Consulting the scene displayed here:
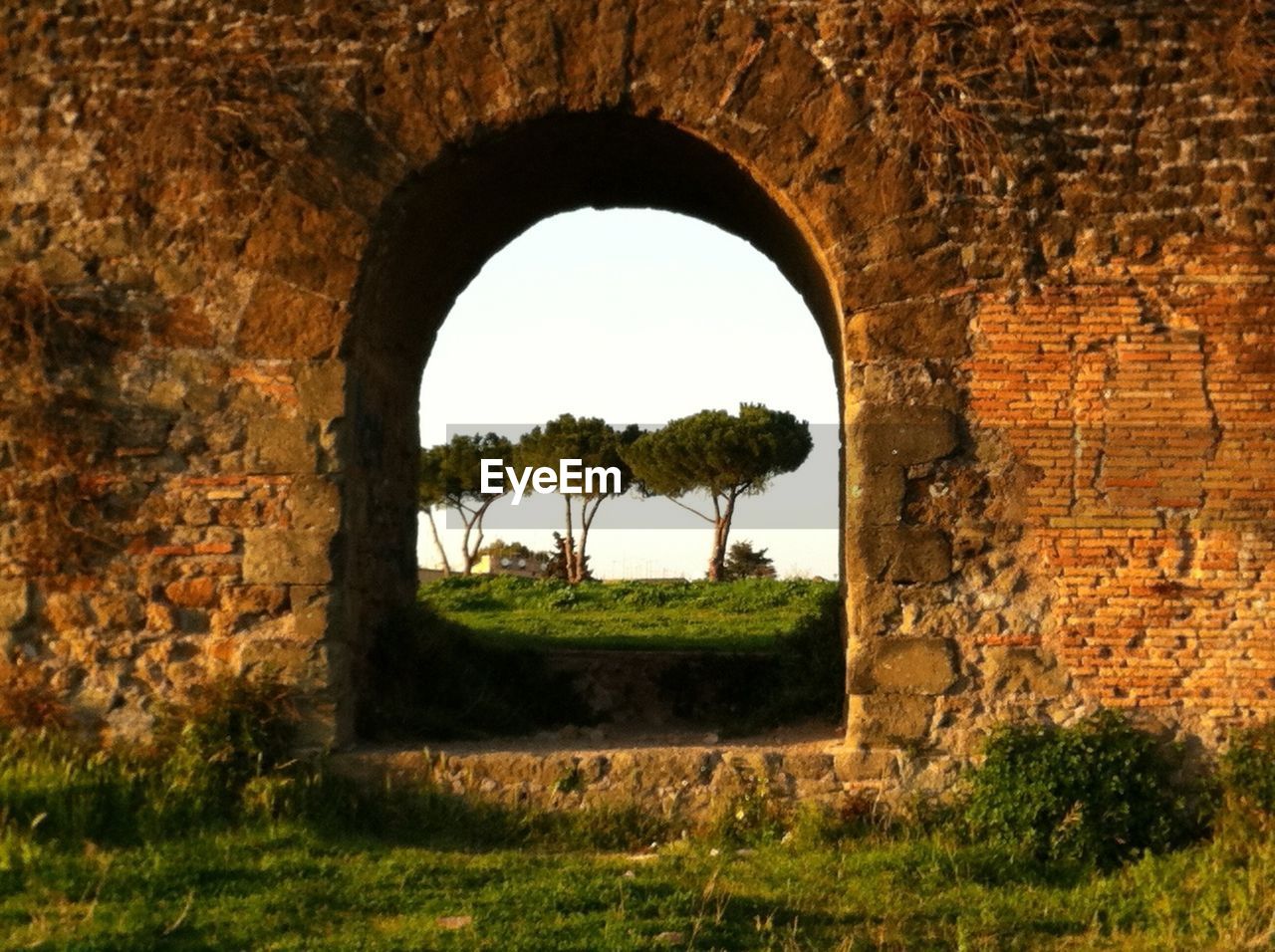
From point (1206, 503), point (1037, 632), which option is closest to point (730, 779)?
point (1037, 632)

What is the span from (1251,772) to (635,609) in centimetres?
897

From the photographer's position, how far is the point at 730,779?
7.10 m

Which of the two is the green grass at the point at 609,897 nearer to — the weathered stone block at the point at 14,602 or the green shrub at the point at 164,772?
the green shrub at the point at 164,772

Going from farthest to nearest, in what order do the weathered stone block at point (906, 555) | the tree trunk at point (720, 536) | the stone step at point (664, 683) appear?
the tree trunk at point (720, 536) → the stone step at point (664, 683) → the weathered stone block at point (906, 555)

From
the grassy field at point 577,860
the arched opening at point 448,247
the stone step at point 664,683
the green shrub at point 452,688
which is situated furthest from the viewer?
the stone step at point 664,683

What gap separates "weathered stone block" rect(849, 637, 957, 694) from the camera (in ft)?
23.3

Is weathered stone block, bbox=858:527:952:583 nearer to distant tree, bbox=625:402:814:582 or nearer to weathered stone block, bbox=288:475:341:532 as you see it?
weathered stone block, bbox=288:475:341:532

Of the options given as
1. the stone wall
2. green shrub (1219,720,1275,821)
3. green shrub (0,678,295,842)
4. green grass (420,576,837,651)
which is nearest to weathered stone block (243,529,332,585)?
the stone wall

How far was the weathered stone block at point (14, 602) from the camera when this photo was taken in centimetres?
732

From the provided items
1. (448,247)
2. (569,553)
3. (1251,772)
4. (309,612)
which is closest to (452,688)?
(309,612)

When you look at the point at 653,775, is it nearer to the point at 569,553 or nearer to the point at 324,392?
the point at 324,392

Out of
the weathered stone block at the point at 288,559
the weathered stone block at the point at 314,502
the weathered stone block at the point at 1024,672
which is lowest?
the weathered stone block at the point at 1024,672

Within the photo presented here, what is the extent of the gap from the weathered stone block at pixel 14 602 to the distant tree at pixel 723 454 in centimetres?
2193

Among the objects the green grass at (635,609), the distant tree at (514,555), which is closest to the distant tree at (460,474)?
the distant tree at (514,555)
